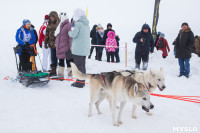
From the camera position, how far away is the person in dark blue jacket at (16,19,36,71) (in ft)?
17.8

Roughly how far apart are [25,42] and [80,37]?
2.03m

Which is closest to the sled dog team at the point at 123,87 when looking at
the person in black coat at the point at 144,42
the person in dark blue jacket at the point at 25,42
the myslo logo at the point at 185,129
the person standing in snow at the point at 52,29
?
the myslo logo at the point at 185,129

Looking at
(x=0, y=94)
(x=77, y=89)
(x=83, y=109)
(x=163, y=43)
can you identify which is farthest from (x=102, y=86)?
(x=163, y=43)

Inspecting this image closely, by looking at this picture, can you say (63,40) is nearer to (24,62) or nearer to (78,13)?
(78,13)

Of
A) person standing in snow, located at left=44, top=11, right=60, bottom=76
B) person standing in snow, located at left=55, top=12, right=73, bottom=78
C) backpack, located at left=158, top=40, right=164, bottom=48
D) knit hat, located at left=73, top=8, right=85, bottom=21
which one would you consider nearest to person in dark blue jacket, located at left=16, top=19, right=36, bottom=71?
person standing in snow, located at left=44, top=11, right=60, bottom=76

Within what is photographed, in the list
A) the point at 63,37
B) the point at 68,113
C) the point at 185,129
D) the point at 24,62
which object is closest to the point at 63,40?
the point at 63,37

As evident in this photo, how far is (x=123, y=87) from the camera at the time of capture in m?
2.85

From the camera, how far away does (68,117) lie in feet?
10.5

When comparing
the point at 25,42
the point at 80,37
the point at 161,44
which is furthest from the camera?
the point at 161,44

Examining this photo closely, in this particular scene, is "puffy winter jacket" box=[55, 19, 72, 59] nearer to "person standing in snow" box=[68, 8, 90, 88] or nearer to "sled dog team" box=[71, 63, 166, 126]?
"person standing in snow" box=[68, 8, 90, 88]

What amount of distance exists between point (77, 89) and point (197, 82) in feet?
13.6

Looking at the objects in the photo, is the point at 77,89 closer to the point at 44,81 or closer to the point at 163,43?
the point at 44,81

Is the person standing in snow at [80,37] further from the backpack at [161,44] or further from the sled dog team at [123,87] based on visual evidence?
the backpack at [161,44]

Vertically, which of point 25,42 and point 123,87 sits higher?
point 25,42
